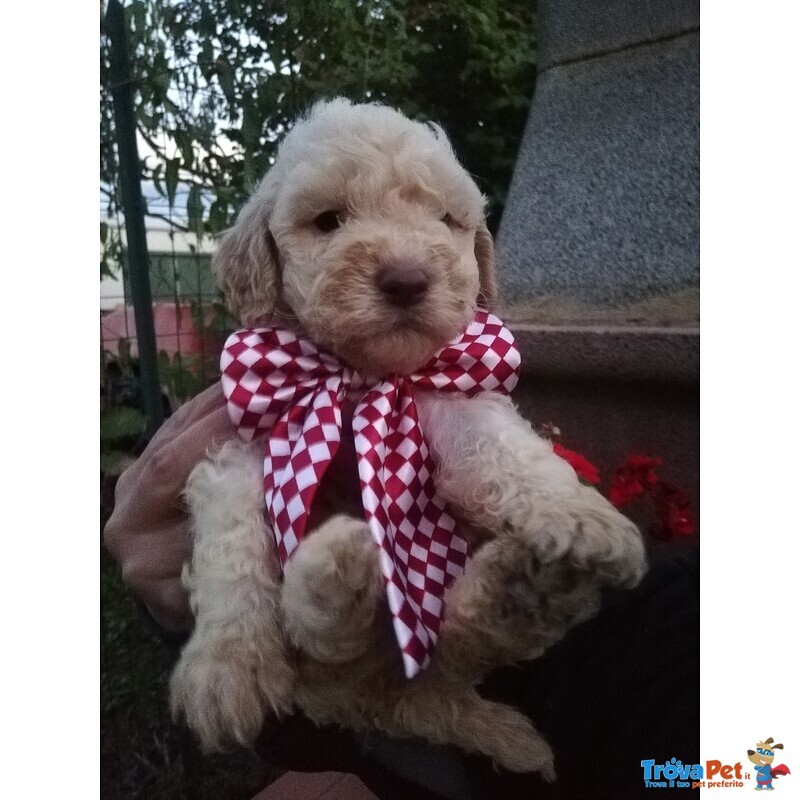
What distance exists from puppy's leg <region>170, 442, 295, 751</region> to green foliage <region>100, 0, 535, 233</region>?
0.59 metres

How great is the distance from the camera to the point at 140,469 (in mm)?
928

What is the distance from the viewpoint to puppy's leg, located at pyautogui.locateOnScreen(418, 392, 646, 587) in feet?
2.07

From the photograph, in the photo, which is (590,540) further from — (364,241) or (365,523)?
(364,241)

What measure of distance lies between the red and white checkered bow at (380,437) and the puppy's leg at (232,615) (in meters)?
0.04

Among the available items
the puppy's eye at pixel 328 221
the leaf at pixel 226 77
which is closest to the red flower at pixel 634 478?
the puppy's eye at pixel 328 221

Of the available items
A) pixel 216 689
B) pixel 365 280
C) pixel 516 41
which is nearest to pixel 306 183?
pixel 365 280

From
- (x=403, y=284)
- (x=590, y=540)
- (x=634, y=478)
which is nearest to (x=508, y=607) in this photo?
(x=590, y=540)

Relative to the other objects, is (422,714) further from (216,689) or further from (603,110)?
(603,110)

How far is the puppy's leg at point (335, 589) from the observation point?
62cm

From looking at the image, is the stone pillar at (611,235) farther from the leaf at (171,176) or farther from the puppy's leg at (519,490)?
the leaf at (171,176)

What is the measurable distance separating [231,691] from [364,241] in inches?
20.7

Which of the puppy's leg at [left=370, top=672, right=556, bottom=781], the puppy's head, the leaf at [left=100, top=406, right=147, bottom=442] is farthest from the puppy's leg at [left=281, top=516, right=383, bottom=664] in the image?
the leaf at [left=100, top=406, right=147, bottom=442]
